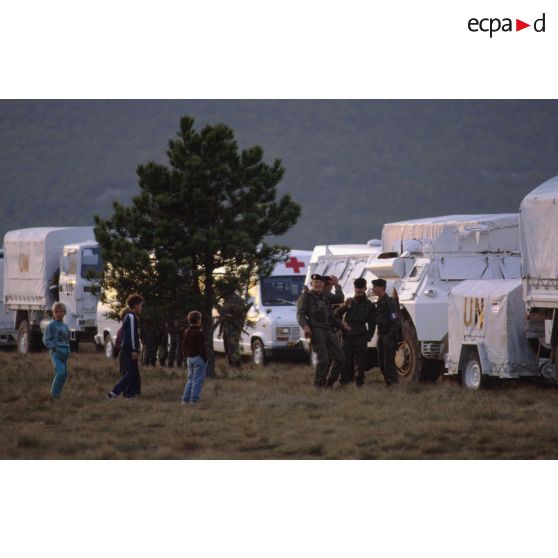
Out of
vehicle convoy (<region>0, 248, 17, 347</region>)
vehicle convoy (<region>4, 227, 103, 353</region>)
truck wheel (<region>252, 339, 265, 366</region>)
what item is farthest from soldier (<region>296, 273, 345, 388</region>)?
vehicle convoy (<region>0, 248, 17, 347</region>)

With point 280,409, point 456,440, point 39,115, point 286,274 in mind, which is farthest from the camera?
point 39,115

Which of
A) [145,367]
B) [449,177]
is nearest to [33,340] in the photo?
[145,367]

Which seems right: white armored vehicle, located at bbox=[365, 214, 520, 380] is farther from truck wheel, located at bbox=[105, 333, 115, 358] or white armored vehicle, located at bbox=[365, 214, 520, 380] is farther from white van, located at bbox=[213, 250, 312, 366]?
truck wheel, located at bbox=[105, 333, 115, 358]

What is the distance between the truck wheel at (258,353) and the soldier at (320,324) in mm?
7048

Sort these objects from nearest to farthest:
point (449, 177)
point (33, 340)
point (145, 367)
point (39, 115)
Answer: point (145, 367) < point (33, 340) < point (449, 177) < point (39, 115)

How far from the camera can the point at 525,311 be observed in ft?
59.0

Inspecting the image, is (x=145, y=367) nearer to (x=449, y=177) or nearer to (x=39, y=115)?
(x=449, y=177)

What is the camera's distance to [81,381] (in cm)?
2155

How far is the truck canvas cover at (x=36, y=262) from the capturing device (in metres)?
33.2

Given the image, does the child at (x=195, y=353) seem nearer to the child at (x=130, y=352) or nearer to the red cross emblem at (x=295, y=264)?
the child at (x=130, y=352)

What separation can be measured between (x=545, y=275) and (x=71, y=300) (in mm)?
16765

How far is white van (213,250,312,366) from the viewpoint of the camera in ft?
85.1

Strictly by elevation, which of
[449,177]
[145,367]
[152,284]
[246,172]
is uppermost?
[449,177]

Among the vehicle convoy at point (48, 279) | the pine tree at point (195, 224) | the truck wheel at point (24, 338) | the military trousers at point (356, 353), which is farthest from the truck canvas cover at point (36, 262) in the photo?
the military trousers at point (356, 353)
